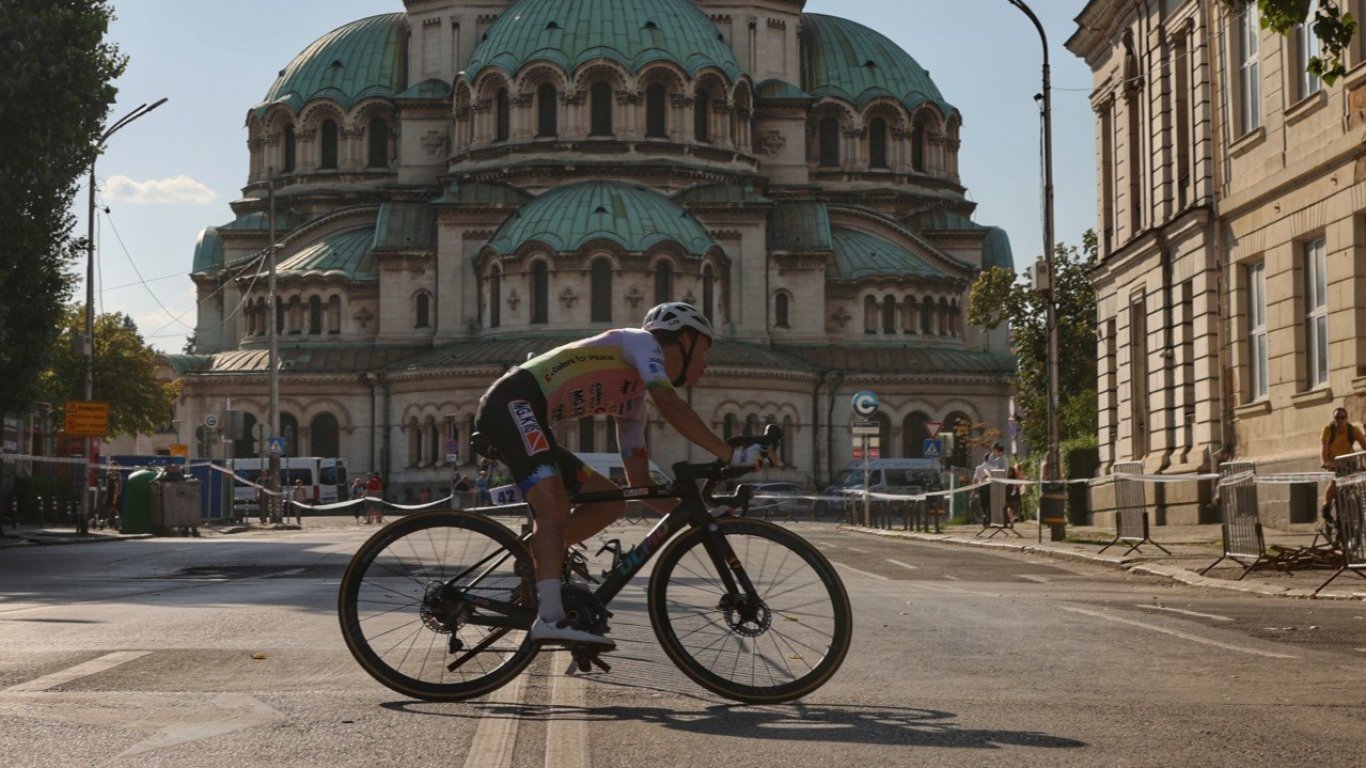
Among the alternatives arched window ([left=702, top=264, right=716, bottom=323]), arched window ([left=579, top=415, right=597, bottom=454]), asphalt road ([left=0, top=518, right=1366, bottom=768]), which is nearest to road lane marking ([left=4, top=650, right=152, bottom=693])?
asphalt road ([left=0, top=518, right=1366, bottom=768])

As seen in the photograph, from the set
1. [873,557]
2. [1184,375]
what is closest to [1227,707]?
[873,557]

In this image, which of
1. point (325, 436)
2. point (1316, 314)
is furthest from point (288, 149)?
point (1316, 314)

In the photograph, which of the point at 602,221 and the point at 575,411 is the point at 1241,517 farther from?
the point at 602,221

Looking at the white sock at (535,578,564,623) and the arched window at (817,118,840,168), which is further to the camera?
the arched window at (817,118,840,168)

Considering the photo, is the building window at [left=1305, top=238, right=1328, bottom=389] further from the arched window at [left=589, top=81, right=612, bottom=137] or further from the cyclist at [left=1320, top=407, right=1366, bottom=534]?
the arched window at [left=589, top=81, right=612, bottom=137]

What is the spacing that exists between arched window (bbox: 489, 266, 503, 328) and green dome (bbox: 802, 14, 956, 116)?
18825 mm

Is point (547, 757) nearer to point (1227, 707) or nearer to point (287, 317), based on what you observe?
point (1227, 707)

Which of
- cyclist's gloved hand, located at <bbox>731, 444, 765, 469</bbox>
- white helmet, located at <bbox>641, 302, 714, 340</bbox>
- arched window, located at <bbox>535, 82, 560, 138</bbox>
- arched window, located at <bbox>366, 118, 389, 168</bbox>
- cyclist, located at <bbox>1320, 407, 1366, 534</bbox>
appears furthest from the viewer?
arched window, located at <bbox>366, 118, 389, 168</bbox>

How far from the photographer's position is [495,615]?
28.9 feet

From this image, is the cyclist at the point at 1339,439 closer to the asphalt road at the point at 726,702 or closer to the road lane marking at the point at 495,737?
the asphalt road at the point at 726,702

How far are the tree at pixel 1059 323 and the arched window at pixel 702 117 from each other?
2193 cm

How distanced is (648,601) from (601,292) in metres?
71.6

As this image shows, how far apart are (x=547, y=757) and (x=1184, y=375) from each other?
84.6 ft

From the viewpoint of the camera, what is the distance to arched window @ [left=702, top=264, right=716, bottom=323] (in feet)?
267
